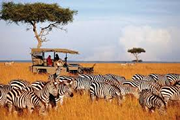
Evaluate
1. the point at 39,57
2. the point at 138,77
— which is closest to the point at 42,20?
the point at 39,57

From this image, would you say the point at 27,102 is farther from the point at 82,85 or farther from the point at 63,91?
the point at 82,85

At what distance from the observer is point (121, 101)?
47.1 ft

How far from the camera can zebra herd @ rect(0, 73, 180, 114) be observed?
11.8m

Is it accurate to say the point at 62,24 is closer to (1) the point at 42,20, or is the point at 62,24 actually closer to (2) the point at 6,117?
(1) the point at 42,20

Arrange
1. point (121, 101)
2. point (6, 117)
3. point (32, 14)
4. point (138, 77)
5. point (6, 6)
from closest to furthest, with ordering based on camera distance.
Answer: point (6, 117) → point (121, 101) → point (138, 77) → point (32, 14) → point (6, 6)

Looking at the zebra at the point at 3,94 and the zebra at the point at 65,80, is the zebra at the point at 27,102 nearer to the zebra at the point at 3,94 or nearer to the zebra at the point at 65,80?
the zebra at the point at 3,94

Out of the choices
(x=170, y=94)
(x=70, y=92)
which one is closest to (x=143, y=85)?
(x=170, y=94)

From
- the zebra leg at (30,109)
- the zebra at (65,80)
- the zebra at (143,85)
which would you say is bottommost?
the zebra leg at (30,109)

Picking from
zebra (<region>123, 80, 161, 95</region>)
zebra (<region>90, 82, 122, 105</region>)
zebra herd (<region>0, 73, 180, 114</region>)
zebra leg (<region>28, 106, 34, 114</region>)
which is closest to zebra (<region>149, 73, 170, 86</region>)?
zebra herd (<region>0, 73, 180, 114</region>)

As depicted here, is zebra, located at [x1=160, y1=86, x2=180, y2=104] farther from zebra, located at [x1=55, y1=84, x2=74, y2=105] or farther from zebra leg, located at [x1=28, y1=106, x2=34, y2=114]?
zebra leg, located at [x1=28, y1=106, x2=34, y2=114]

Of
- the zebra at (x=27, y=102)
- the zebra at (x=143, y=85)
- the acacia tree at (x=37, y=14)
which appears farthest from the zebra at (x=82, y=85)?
the acacia tree at (x=37, y=14)

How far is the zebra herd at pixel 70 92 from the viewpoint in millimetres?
11781

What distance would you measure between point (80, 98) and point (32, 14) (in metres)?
28.2

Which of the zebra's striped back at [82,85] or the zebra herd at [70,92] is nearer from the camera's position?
the zebra herd at [70,92]
